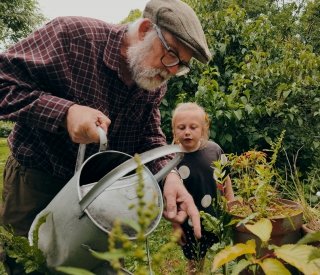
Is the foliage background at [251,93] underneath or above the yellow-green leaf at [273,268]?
underneath

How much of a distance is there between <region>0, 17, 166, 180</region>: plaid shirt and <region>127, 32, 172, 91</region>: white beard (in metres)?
0.07

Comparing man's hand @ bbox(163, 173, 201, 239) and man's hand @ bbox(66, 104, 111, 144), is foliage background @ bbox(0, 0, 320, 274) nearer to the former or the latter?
man's hand @ bbox(163, 173, 201, 239)

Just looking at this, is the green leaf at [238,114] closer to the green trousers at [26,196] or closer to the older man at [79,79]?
the older man at [79,79]

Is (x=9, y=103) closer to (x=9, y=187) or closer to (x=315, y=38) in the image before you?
(x=9, y=187)

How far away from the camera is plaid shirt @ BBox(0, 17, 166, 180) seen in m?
1.62

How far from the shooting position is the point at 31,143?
6.22 feet

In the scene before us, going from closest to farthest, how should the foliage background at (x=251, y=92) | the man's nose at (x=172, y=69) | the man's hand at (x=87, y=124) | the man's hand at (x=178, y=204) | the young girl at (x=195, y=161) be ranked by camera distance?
the man's hand at (x=87, y=124), the man's hand at (x=178, y=204), the man's nose at (x=172, y=69), the young girl at (x=195, y=161), the foliage background at (x=251, y=92)

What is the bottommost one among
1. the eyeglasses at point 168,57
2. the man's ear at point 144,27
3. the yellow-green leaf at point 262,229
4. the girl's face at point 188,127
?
the girl's face at point 188,127

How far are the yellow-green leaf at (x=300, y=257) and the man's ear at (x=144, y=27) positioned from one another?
4.24ft

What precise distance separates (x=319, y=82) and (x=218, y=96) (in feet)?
4.01

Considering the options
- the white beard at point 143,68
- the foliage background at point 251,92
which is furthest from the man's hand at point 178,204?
the foliage background at point 251,92

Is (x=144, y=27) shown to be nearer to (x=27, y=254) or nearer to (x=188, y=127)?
(x=188, y=127)

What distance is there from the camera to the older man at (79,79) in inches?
66.1

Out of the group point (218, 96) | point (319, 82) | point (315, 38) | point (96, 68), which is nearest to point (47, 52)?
point (96, 68)
